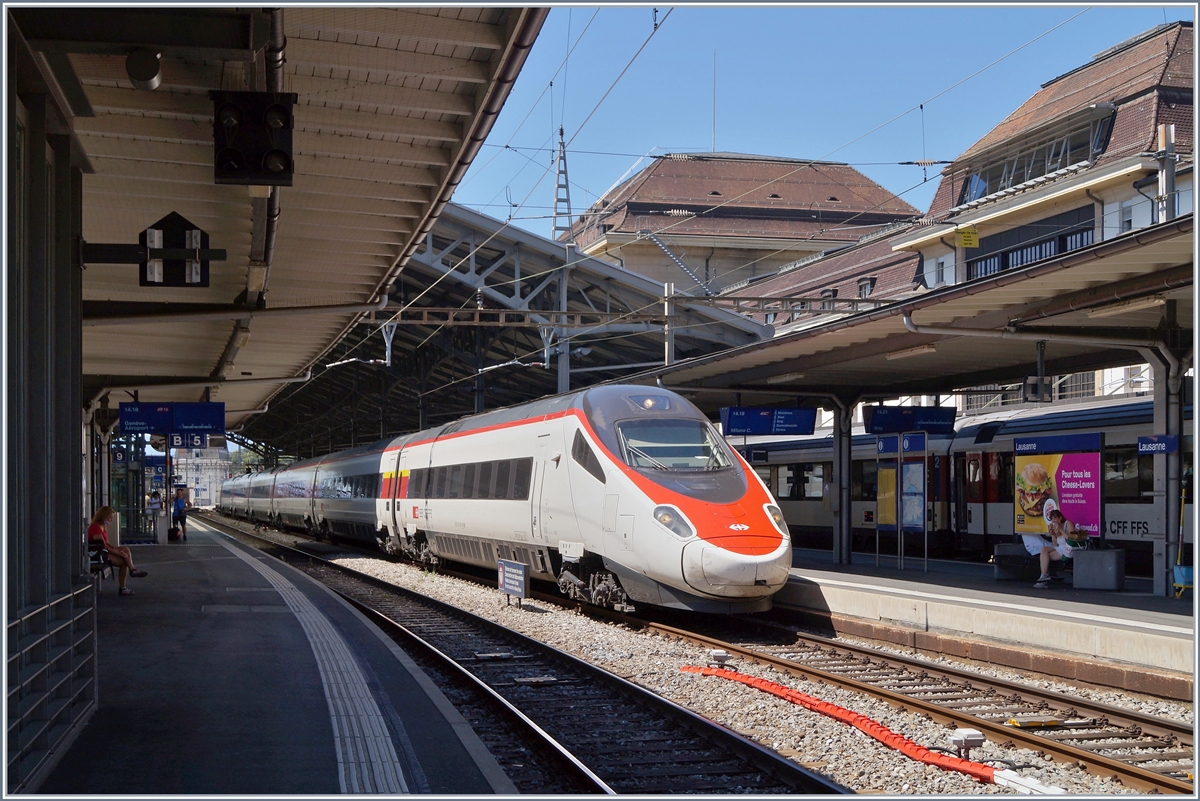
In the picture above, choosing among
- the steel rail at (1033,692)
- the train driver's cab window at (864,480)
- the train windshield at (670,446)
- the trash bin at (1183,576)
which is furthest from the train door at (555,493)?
the train driver's cab window at (864,480)

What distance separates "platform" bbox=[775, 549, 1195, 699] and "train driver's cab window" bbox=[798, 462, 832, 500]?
7.80 m

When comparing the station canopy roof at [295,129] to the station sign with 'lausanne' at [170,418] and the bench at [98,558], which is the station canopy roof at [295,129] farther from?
the station sign with 'lausanne' at [170,418]

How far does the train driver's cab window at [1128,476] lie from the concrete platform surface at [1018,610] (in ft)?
5.91

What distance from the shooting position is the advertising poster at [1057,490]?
15.7 m

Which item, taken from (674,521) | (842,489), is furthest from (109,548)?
(842,489)

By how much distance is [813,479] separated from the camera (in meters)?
25.6

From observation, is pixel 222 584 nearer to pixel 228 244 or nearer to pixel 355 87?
pixel 228 244

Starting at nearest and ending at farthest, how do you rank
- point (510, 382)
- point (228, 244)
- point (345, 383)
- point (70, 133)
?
1. point (70, 133)
2. point (228, 244)
3. point (510, 382)
4. point (345, 383)

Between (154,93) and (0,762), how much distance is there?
5479 millimetres

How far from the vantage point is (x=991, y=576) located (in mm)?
17562

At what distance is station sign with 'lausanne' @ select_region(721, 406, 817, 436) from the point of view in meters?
19.4

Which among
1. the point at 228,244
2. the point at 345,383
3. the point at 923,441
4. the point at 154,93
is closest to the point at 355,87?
the point at 154,93

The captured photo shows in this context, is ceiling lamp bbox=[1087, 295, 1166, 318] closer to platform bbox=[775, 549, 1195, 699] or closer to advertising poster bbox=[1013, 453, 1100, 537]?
platform bbox=[775, 549, 1195, 699]

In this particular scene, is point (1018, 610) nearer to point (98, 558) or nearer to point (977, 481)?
point (977, 481)
